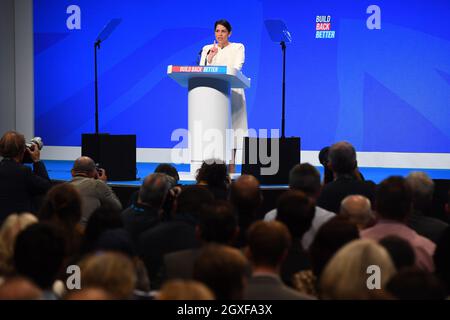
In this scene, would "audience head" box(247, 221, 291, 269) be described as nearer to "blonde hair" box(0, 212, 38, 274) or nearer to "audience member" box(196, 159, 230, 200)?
"blonde hair" box(0, 212, 38, 274)

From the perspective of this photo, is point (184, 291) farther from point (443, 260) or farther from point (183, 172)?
point (183, 172)

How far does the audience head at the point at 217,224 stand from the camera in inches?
110

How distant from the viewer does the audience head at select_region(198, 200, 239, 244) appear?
9.17 feet

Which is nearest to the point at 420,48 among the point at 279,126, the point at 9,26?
the point at 279,126

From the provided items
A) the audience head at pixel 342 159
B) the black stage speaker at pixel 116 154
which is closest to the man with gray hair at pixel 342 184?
the audience head at pixel 342 159

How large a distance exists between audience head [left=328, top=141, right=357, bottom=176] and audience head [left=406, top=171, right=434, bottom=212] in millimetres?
518

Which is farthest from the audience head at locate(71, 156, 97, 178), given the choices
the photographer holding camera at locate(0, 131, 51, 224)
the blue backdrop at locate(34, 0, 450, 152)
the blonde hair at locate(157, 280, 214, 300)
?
the blue backdrop at locate(34, 0, 450, 152)

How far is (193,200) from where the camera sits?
3.51m

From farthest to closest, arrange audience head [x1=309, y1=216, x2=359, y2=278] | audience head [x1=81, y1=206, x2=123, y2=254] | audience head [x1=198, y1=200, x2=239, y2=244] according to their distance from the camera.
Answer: audience head [x1=81, y1=206, x2=123, y2=254] → audience head [x1=198, y1=200, x2=239, y2=244] → audience head [x1=309, y1=216, x2=359, y2=278]

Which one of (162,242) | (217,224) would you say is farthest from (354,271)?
(162,242)

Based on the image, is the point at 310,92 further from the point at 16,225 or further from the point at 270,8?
the point at 16,225

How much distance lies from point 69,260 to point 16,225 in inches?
9.8

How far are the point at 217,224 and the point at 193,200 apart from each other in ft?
2.39

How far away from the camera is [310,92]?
9.21 m
